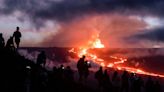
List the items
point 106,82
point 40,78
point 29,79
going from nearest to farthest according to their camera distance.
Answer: point 29,79, point 40,78, point 106,82

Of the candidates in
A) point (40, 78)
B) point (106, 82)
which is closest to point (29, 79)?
point (40, 78)

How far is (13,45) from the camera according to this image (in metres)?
65.6

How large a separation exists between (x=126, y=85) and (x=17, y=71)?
89.0ft

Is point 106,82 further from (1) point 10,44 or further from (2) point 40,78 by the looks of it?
(2) point 40,78

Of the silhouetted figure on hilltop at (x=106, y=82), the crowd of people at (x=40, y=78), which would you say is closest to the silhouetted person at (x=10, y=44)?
the crowd of people at (x=40, y=78)

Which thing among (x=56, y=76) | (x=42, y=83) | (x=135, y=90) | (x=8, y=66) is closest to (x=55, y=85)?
(x=56, y=76)

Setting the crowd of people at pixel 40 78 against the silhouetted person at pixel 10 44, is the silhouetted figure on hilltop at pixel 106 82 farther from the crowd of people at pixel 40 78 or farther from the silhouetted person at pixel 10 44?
the silhouetted person at pixel 10 44

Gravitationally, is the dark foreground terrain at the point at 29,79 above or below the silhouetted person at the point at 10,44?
below

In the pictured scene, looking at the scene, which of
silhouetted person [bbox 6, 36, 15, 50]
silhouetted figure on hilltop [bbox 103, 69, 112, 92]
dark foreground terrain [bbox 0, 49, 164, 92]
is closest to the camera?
dark foreground terrain [bbox 0, 49, 164, 92]

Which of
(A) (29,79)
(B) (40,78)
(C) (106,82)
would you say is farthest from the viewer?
(C) (106,82)

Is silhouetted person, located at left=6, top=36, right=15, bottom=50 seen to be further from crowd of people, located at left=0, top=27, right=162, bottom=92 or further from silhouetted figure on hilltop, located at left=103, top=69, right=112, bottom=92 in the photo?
silhouetted figure on hilltop, located at left=103, top=69, right=112, bottom=92

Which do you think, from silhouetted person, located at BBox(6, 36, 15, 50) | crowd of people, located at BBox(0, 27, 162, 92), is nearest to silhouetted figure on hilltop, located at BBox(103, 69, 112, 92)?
crowd of people, located at BBox(0, 27, 162, 92)

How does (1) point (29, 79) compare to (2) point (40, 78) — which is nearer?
(1) point (29, 79)

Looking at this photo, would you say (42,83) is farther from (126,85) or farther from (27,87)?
(126,85)
